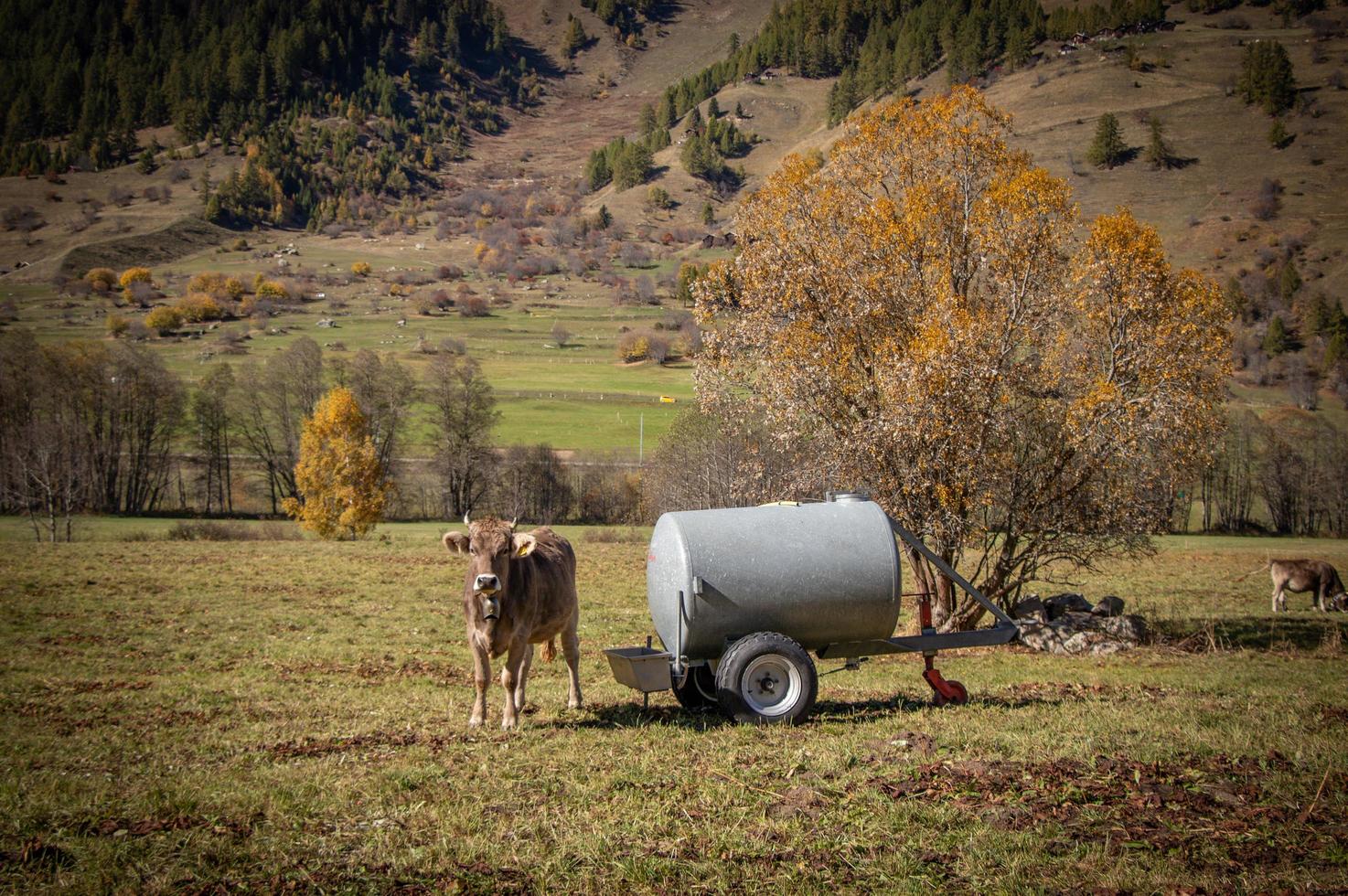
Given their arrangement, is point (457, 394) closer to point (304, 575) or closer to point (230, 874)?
point (304, 575)

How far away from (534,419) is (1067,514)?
328 feet

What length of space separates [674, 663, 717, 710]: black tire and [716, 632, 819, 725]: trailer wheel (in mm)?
874

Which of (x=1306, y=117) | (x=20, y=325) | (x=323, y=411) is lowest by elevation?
(x=323, y=411)

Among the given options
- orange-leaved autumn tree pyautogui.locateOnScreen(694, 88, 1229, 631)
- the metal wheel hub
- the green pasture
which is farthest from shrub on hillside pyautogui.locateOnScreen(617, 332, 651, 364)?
the metal wheel hub

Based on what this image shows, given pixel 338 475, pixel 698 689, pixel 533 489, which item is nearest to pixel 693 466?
pixel 533 489

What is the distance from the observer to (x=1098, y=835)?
7.64 m

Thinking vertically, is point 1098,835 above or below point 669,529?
below

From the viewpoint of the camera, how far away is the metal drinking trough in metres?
12.1

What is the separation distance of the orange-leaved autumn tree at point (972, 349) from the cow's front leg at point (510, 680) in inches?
419

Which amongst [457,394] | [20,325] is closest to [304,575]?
[457,394]

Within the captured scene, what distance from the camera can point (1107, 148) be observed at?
180m

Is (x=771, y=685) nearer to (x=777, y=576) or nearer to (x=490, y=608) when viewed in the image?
(x=777, y=576)

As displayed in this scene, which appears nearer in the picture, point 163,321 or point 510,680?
point 510,680

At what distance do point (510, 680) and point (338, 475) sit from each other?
61.0 meters
